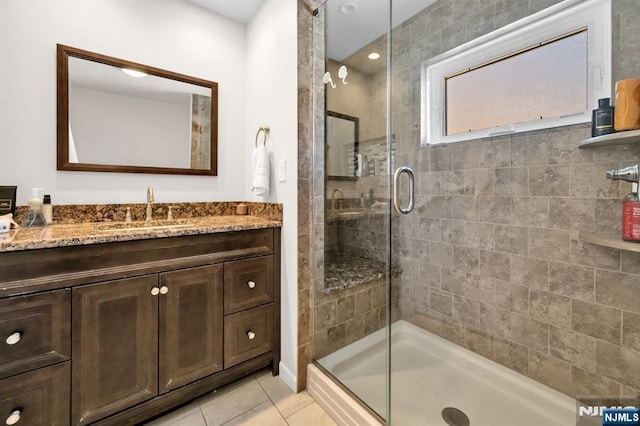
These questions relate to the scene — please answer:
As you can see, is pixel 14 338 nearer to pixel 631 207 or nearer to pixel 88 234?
pixel 88 234

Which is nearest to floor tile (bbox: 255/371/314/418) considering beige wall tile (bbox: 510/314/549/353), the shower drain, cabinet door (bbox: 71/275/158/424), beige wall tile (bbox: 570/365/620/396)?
cabinet door (bbox: 71/275/158/424)

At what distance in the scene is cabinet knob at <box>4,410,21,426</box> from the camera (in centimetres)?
93

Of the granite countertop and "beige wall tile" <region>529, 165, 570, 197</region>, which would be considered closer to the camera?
the granite countertop

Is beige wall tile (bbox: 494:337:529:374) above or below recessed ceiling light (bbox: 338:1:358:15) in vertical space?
below

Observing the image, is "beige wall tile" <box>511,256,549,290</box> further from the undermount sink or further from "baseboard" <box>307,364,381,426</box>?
A: the undermount sink

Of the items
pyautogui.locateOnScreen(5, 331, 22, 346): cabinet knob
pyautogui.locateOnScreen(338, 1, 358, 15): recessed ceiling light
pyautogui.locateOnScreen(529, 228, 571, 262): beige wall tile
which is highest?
pyautogui.locateOnScreen(338, 1, 358, 15): recessed ceiling light

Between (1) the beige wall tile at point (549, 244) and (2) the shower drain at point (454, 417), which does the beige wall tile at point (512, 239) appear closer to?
(1) the beige wall tile at point (549, 244)

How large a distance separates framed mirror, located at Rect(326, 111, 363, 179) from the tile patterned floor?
1.35m

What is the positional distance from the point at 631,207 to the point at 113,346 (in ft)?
7.37

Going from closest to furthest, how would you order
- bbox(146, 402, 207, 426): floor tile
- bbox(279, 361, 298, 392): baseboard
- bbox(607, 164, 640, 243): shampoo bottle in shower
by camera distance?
1. bbox(607, 164, 640, 243): shampoo bottle in shower
2. bbox(146, 402, 207, 426): floor tile
3. bbox(279, 361, 298, 392): baseboard

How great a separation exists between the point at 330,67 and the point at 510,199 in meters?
1.41

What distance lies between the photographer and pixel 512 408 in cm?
139

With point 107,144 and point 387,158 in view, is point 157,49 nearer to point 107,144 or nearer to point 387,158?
point 107,144

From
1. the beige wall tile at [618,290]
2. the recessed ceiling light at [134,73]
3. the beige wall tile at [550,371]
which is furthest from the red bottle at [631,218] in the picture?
the recessed ceiling light at [134,73]
